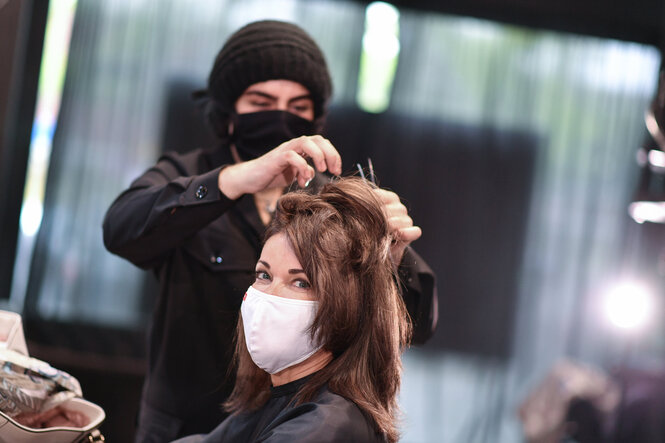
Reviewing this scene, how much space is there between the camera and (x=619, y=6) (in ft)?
17.6

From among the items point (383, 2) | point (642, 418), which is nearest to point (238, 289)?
point (642, 418)

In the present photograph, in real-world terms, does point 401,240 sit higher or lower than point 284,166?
lower

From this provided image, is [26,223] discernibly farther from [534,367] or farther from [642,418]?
[642,418]


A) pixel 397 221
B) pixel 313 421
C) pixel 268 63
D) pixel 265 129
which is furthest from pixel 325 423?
pixel 268 63

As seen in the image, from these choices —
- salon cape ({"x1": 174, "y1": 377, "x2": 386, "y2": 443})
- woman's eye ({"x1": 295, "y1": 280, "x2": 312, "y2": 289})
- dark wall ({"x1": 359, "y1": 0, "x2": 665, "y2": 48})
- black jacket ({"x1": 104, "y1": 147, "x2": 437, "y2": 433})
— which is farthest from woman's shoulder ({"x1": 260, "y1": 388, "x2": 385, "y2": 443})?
dark wall ({"x1": 359, "y1": 0, "x2": 665, "y2": 48})

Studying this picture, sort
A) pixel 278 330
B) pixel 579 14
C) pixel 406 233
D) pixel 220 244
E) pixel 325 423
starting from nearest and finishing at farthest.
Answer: pixel 325 423 → pixel 278 330 → pixel 406 233 → pixel 220 244 → pixel 579 14

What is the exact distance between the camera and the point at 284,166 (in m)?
1.41

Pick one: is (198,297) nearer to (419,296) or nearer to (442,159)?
(419,296)

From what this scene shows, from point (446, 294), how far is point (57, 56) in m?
3.07

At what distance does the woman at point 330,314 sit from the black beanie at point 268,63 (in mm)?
476

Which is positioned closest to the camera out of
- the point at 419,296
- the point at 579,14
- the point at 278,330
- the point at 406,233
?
the point at 278,330

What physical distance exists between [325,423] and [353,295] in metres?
0.23

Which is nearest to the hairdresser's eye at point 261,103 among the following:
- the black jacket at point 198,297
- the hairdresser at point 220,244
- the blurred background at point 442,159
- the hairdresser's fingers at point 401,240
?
the hairdresser at point 220,244

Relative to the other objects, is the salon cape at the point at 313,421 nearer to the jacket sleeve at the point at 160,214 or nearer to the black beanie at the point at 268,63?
the jacket sleeve at the point at 160,214
